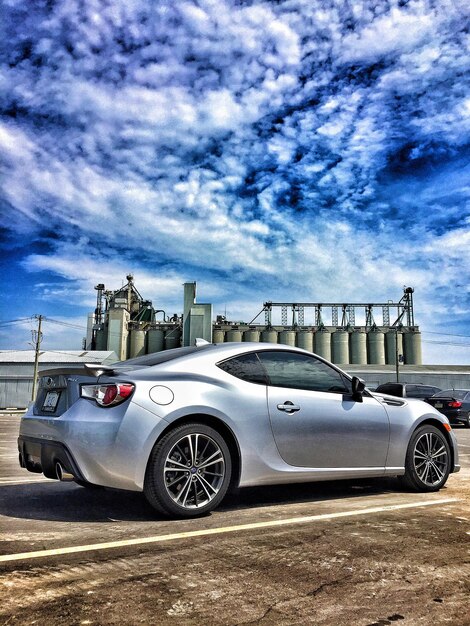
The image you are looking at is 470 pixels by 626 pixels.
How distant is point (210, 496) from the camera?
3.79 meters

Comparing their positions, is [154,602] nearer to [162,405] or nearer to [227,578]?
[227,578]

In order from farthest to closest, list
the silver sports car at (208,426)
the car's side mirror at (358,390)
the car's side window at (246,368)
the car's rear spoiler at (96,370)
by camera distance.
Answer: the car's side mirror at (358,390) < the car's side window at (246,368) < the car's rear spoiler at (96,370) < the silver sports car at (208,426)

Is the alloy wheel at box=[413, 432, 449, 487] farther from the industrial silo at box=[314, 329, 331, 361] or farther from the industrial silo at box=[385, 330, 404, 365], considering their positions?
the industrial silo at box=[385, 330, 404, 365]

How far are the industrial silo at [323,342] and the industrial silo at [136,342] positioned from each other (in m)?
20.8

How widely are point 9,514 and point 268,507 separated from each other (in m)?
1.98

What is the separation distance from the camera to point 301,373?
14.9 ft

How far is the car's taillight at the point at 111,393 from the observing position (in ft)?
12.0

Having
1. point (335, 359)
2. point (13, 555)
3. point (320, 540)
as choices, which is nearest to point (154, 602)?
point (13, 555)

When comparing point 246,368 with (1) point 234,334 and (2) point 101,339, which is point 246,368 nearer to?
(1) point 234,334

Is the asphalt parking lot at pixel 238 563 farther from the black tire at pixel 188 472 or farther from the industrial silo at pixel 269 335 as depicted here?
the industrial silo at pixel 269 335

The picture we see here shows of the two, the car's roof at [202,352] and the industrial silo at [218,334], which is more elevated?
the industrial silo at [218,334]

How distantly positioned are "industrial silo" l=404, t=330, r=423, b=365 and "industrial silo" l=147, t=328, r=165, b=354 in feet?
97.3

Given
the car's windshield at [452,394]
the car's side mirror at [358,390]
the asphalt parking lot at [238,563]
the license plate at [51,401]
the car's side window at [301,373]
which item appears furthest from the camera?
the car's windshield at [452,394]

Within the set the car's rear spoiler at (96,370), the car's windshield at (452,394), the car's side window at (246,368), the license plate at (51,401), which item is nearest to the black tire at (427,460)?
the car's side window at (246,368)
